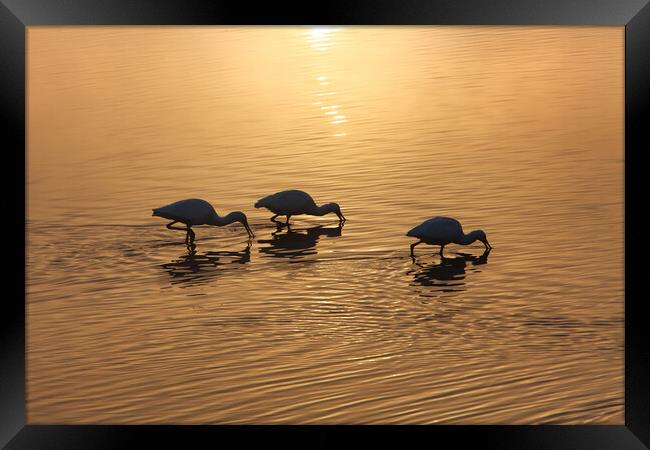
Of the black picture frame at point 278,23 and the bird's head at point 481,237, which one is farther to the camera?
the bird's head at point 481,237

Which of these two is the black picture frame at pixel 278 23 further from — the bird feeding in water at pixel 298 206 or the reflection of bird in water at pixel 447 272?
the bird feeding in water at pixel 298 206

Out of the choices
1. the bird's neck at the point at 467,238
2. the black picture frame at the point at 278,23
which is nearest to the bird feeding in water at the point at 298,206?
the bird's neck at the point at 467,238

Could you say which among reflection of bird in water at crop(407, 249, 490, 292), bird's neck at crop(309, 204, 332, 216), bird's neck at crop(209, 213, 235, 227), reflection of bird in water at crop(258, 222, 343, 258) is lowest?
reflection of bird in water at crop(407, 249, 490, 292)

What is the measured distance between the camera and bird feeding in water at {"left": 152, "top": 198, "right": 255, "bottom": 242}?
392cm

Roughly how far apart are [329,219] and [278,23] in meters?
0.78

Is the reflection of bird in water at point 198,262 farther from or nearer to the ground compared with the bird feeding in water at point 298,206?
nearer to the ground

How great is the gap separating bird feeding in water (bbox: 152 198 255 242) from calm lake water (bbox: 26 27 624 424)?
0.03 m

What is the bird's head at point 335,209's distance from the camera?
3924 millimetres

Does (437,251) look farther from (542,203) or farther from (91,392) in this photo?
(91,392)

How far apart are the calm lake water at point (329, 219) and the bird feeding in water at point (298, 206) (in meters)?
0.04
